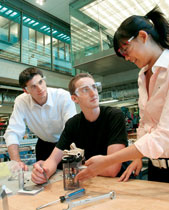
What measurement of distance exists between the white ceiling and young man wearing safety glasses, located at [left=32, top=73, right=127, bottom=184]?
5.38 m

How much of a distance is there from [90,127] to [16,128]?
0.92 m

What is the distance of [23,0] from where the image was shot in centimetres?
575

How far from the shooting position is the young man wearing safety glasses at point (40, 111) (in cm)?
181

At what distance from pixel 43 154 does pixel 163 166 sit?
4.43 ft

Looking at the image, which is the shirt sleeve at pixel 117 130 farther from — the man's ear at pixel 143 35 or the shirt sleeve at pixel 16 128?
the shirt sleeve at pixel 16 128

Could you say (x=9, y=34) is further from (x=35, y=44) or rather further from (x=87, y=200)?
(x=87, y=200)

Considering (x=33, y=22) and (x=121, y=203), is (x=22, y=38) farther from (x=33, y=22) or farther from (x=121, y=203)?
(x=121, y=203)

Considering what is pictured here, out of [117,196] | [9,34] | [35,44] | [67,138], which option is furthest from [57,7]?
[117,196]

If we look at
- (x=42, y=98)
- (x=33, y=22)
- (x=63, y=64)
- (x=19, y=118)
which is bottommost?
(x=19, y=118)

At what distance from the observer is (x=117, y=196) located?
74 cm

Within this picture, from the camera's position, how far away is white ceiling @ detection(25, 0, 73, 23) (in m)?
5.82

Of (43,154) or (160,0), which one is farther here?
(160,0)

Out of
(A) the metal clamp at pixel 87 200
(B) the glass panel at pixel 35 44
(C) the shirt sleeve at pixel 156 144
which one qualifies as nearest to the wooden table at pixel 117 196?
(A) the metal clamp at pixel 87 200

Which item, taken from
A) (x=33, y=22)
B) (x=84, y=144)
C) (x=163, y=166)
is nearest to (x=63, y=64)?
(x=33, y=22)
